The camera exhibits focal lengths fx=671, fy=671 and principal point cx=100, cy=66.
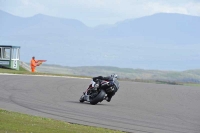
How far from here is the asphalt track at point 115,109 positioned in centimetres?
1875

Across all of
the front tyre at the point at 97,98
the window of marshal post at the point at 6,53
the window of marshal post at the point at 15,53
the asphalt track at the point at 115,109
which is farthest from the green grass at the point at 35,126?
the window of marshal post at the point at 6,53

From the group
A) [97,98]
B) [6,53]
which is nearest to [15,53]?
[6,53]

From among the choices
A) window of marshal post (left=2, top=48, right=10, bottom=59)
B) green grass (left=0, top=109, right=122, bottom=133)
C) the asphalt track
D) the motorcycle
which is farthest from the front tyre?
window of marshal post (left=2, top=48, right=10, bottom=59)

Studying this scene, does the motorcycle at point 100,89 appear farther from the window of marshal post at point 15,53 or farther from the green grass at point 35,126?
the window of marshal post at point 15,53

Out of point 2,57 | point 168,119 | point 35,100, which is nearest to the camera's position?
point 168,119

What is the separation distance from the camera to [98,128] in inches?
671

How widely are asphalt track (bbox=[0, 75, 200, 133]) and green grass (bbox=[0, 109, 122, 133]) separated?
107 centimetres

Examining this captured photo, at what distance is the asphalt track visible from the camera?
18.7 meters

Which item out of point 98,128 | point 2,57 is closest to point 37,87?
point 98,128

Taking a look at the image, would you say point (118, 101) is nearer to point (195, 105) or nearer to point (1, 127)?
point (195, 105)

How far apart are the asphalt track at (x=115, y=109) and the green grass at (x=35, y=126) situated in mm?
1074

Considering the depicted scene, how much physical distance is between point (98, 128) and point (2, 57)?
40.1 metres

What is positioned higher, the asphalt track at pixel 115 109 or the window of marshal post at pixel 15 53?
the window of marshal post at pixel 15 53

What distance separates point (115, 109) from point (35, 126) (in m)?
7.65
